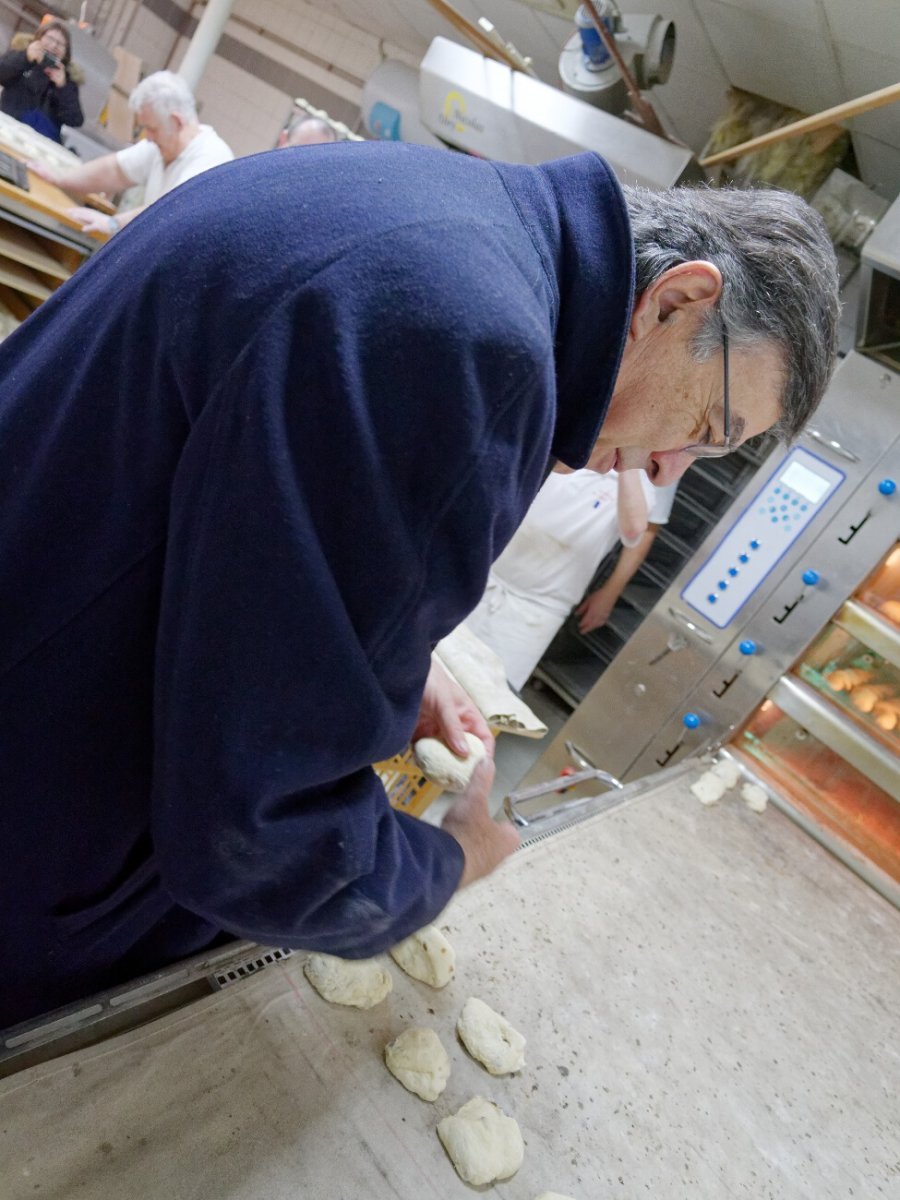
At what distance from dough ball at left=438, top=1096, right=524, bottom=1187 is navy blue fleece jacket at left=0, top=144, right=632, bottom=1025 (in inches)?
18.9

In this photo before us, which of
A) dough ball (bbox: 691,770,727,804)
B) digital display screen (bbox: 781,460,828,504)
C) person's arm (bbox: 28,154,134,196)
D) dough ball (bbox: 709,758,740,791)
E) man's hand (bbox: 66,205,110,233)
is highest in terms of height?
digital display screen (bbox: 781,460,828,504)

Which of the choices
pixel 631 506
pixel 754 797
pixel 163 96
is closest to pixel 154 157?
pixel 163 96

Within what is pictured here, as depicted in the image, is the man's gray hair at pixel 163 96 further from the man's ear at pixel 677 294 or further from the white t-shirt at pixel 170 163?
the man's ear at pixel 677 294

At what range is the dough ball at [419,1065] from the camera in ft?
3.87

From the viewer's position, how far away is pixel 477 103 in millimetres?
4004

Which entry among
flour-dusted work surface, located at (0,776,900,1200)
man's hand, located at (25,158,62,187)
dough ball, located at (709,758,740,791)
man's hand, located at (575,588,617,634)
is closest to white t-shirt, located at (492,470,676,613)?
man's hand, located at (575,588,617,634)

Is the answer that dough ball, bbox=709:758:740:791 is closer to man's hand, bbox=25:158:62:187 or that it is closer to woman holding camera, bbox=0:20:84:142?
man's hand, bbox=25:158:62:187

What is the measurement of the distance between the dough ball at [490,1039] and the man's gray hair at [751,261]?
3.53 ft

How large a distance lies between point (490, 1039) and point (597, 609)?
3151 millimetres

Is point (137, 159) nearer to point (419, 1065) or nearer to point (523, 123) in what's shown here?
point (523, 123)

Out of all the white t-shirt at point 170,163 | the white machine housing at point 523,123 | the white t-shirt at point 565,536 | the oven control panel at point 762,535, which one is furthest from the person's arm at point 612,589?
the white t-shirt at point 170,163

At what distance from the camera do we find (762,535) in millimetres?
3119

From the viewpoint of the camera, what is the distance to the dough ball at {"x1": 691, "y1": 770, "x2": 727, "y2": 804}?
2.52m

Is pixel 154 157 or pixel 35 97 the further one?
pixel 35 97
